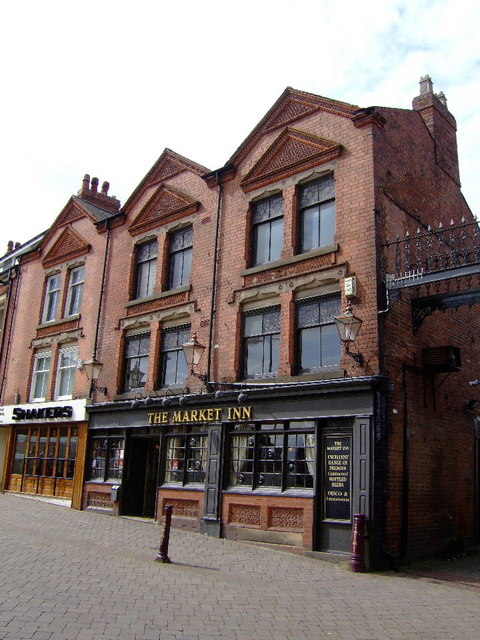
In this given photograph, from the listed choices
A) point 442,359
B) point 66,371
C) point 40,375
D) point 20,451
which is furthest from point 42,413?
point 442,359

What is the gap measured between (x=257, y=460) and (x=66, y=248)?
1262 cm

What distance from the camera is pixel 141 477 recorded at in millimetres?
17281

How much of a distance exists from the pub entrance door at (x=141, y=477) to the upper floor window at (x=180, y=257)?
15.3 feet

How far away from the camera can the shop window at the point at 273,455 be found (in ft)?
41.2

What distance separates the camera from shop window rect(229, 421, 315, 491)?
41.2 feet

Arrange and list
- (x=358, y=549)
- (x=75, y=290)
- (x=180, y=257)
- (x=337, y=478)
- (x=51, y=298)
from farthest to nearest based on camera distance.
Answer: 1. (x=51, y=298)
2. (x=75, y=290)
3. (x=180, y=257)
4. (x=337, y=478)
5. (x=358, y=549)

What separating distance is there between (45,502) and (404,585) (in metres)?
13.1

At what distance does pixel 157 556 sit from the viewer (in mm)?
10570

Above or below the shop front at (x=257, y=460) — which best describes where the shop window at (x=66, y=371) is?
above

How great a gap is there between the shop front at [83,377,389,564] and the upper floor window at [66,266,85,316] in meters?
4.91

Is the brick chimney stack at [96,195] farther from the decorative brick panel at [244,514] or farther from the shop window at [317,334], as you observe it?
the decorative brick panel at [244,514]

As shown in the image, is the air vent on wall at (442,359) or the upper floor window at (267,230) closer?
the air vent on wall at (442,359)

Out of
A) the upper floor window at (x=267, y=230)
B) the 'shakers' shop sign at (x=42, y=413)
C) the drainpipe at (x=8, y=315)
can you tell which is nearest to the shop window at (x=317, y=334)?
the upper floor window at (x=267, y=230)

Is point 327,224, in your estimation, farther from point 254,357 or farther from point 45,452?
point 45,452
